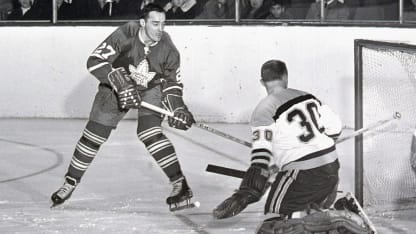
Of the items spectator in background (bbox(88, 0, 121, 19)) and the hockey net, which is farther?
spectator in background (bbox(88, 0, 121, 19))

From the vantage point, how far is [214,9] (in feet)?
34.1

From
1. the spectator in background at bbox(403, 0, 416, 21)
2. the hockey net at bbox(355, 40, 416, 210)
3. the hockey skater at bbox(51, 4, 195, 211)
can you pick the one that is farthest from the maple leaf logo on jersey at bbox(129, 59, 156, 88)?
the spectator in background at bbox(403, 0, 416, 21)

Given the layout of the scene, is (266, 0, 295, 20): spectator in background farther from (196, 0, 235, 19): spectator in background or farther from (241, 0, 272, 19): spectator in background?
(196, 0, 235, 19): spectator in background

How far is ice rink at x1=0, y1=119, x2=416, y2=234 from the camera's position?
655cm

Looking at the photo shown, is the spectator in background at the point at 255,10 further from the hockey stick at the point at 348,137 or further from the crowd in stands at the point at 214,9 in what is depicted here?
the hockey stick at the point at 348,137

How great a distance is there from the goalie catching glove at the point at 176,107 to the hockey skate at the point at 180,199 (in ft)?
1.15

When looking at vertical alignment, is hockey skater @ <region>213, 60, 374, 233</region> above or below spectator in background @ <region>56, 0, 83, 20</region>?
below

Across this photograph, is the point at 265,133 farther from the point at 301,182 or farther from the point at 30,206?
the point at 30,206

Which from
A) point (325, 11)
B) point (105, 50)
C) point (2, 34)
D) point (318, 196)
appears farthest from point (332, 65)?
point (318, 196)

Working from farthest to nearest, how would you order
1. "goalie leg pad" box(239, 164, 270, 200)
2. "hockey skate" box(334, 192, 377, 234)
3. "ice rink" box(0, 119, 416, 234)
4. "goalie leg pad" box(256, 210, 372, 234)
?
"ice rink" box(0, 119, 416, 234) < "hockey skate" box(334, 192, 377, 234) < "goalie leg pad" box(256, 210, 372, 234) < "goalie leg pad" box(239, 164, 270, 200)

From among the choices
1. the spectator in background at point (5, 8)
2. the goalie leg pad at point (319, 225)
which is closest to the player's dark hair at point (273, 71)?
the goalie leg pad at point (319, 225)

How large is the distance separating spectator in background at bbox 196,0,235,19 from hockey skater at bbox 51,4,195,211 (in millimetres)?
3459

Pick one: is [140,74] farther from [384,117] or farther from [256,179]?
[256,179]

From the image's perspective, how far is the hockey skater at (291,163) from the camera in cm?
536
